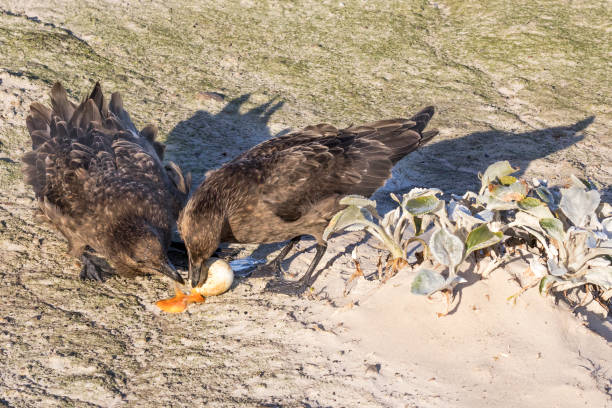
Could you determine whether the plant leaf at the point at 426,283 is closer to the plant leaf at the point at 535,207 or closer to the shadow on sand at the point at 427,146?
the plant leaf at the point at 535,207

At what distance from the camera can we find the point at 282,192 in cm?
502

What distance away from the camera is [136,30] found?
352 inches

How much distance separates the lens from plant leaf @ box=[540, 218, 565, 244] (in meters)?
3.92

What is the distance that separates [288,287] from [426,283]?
1461 mm

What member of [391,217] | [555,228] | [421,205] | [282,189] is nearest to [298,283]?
[282,189]

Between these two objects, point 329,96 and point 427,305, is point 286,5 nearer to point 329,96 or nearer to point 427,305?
point 329,96

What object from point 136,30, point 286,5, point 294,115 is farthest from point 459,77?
point 136,30

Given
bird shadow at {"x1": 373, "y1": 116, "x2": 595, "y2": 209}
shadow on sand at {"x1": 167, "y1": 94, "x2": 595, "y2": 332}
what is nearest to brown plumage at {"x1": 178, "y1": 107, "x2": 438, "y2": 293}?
bird shadow at {"x1": 373, "y1": 116, "x2": 595, "y2": 209}

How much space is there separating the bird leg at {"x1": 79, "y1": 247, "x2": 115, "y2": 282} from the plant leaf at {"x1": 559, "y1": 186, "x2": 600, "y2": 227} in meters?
3.54

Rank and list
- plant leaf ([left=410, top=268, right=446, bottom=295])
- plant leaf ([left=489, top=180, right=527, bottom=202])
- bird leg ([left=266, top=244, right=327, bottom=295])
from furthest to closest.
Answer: bird leg ([left=266, top=244, right=327, bottom=295]) → plant leaf ([left=489, top=180, right=527, bottom=202]) → plant leaf ([left=410, top=268, right=446, bottom=295])

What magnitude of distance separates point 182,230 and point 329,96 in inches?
152

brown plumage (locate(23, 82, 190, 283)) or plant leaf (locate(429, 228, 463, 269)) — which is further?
brown plumage (locate(23, 82, 190, 283))

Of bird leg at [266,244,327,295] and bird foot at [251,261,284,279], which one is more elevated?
bird leg at [266,244,327,295]

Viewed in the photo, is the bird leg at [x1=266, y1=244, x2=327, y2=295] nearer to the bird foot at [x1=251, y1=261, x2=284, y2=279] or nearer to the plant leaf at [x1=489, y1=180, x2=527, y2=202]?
the bird foot at [x1=251, y1=261, x2=284, y2=279]
